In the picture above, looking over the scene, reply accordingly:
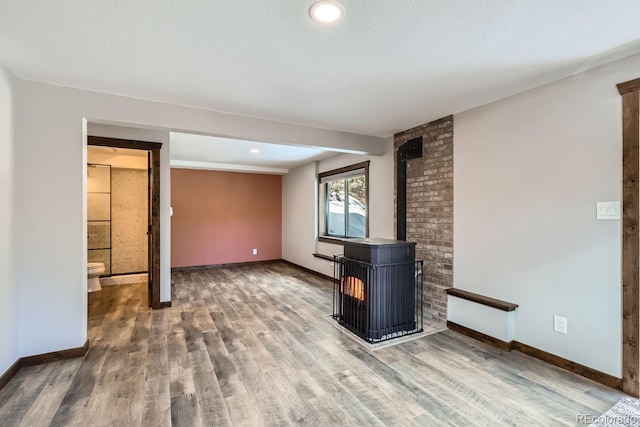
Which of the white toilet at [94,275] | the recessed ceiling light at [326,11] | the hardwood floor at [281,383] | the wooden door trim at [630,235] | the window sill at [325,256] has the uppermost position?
the recessed ceiling light at [326,11]

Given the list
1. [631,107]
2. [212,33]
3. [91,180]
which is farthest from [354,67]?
[91,180]

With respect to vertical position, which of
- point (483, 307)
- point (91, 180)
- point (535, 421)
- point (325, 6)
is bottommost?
point (535, 421)

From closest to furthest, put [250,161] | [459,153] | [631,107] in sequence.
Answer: [631,107], [459,153], [250,161]

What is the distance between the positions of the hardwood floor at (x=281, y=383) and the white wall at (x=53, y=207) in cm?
36

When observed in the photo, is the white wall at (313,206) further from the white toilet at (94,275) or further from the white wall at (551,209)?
the white toilet at (94,275)

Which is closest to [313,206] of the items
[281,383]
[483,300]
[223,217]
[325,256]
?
[325,256]

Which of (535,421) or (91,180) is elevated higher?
(91,180)

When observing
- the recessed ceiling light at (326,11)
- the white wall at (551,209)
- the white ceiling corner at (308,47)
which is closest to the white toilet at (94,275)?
the white ceiling corner at (308,47)

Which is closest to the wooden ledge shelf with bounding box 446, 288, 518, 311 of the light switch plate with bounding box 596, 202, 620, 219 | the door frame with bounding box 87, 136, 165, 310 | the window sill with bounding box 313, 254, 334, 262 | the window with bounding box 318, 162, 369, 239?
the light switch plate with bounding box 596, 202, 620, 219

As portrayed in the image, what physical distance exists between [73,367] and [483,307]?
369cm

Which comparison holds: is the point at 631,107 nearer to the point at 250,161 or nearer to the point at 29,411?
the point at 29,411

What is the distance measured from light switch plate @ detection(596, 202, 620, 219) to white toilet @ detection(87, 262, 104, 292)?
20.6 feet

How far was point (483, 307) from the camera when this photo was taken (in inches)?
118

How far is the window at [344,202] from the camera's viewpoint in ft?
16.8
